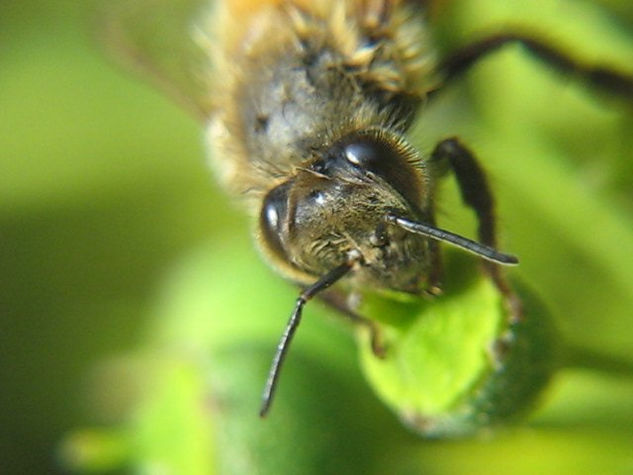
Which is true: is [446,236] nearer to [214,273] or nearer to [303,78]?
[303,78]

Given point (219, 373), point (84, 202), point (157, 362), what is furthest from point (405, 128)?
point (84, 202)

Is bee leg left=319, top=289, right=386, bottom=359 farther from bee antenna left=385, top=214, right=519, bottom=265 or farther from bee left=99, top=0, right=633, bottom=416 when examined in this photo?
bee antenna left=385, top=214, right=519, bottom=265

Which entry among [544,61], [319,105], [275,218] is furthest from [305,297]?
[544,61]

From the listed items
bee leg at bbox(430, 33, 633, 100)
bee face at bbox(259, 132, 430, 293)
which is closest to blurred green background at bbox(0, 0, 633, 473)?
bee leg at bbox(430, 33, 633, 100)

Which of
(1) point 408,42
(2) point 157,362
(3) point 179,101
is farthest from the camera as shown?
(2) point 157,362

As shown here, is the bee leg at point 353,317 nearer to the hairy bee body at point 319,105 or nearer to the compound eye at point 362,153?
the hairy bee body at point 319,105

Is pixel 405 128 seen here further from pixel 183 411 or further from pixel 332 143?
pixel 183 411

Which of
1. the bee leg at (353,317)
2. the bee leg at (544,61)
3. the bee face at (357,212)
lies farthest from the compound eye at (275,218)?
the bee leg at (544,61)

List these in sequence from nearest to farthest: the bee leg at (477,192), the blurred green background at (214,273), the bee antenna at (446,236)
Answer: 1. the bee antenna at (446,236)
2. the bee leg at (477,192)
3. the blurred green background at (214,273)
